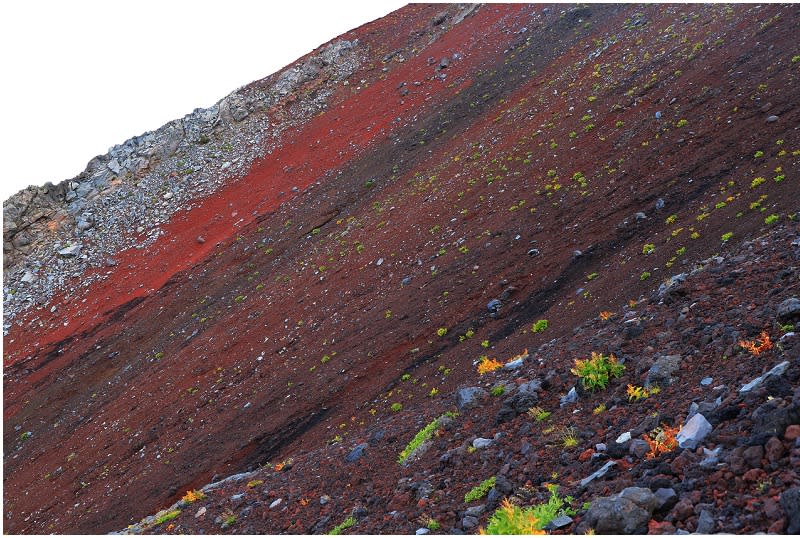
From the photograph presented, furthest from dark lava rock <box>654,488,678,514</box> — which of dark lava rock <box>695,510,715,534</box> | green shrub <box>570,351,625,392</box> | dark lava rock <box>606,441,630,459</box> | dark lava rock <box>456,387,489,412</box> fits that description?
dark lava rock <box>456,387,489,412</box>

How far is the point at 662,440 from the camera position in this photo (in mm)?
6566

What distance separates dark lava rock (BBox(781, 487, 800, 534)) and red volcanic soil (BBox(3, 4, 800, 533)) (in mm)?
172

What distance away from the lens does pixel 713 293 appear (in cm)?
1020

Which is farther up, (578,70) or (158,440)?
(578,70)

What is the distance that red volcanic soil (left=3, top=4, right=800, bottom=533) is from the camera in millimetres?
9445

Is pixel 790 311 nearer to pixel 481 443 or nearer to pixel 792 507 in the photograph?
pixel 792 507

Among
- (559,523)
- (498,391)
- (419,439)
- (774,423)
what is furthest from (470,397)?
(774,423)

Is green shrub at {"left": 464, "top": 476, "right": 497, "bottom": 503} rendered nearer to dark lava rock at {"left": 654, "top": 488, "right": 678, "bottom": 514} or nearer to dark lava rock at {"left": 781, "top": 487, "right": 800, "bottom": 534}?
dark lava rock at {"left": 654, "top": 488, "right": 678, "bottom": 514}

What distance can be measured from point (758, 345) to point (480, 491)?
4.08m

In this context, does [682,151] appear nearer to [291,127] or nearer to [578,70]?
[578,70]

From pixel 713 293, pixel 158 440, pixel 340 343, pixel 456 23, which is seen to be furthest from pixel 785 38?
pixel 456 23

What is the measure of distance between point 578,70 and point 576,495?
29.2m

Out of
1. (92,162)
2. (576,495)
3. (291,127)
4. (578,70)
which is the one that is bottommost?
(576,495)

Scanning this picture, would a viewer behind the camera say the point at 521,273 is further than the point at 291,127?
No
